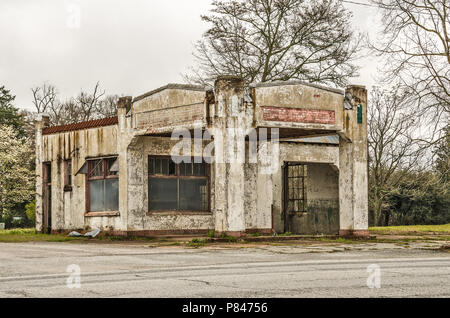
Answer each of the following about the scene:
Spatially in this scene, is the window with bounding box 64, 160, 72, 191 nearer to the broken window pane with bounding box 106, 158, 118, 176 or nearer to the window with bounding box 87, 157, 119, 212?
the window with bounding box 87, 157, 119, 212

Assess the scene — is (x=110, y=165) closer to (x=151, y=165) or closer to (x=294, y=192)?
(x=151, y=165)

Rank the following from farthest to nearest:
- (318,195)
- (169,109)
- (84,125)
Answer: (318,195) < (84,125) < (169,109)

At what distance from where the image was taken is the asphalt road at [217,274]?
934 cm

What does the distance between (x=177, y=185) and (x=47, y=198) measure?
21.4 feet

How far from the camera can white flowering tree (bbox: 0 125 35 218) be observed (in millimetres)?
47531

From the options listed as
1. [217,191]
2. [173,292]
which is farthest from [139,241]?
[173,292]

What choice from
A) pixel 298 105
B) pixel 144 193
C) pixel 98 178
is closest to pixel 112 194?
pixel 98 178

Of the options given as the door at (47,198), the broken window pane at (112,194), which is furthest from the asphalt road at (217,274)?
the door at (47,198)

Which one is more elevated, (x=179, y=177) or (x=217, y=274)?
(x=179, y=177)

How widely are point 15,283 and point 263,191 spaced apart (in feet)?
55.9

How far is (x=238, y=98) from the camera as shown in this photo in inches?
855

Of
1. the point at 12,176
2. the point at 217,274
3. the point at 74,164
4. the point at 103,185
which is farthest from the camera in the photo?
the point at 12,176

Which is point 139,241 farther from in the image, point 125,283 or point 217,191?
point 125,283

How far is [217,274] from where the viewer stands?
1178 centimetres
